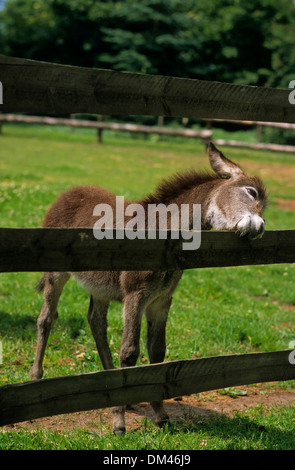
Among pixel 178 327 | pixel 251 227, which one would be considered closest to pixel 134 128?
pixel 178 327

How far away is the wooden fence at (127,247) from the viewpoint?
2.88 meters

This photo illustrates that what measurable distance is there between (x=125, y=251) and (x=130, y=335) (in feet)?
3.41

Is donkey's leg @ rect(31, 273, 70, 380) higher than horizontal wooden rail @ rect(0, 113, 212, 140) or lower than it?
lower

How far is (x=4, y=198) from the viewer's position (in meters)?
11.1

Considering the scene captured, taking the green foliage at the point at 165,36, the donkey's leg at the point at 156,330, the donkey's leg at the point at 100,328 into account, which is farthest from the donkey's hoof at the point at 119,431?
the green foliage at the point at 165,36

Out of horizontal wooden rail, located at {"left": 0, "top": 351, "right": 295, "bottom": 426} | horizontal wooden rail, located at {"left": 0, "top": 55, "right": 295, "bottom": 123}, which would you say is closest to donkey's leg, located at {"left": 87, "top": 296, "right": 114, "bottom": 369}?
horizontal wooden rail, located at {"left": 0, "top": 351, "right": 295, "bottom": 426}

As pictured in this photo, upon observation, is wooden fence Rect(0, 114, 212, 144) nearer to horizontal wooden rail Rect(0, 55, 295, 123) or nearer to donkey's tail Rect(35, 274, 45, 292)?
donkey's tail Rect(35, 274, 45, 292)

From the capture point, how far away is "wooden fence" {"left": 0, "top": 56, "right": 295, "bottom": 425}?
2.88m

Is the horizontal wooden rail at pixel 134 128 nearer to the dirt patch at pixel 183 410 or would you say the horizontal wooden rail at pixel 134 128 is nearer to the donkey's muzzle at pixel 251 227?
the dirt patch at pixel 183 410

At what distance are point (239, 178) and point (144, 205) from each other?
30.9 inches

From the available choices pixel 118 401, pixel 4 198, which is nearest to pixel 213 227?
pixel 118 401

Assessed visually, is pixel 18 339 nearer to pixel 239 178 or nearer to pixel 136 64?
pixel 239 178

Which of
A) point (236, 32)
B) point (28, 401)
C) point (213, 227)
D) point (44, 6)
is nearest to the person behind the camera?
point (28, 401)

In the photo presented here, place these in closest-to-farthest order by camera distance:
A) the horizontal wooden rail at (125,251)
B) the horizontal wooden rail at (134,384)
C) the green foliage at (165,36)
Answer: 1. the horizontal wooden rail at (125,251)
2. the horizontal wooden rail at (134,384)
3. the green foliage at (165,36)
